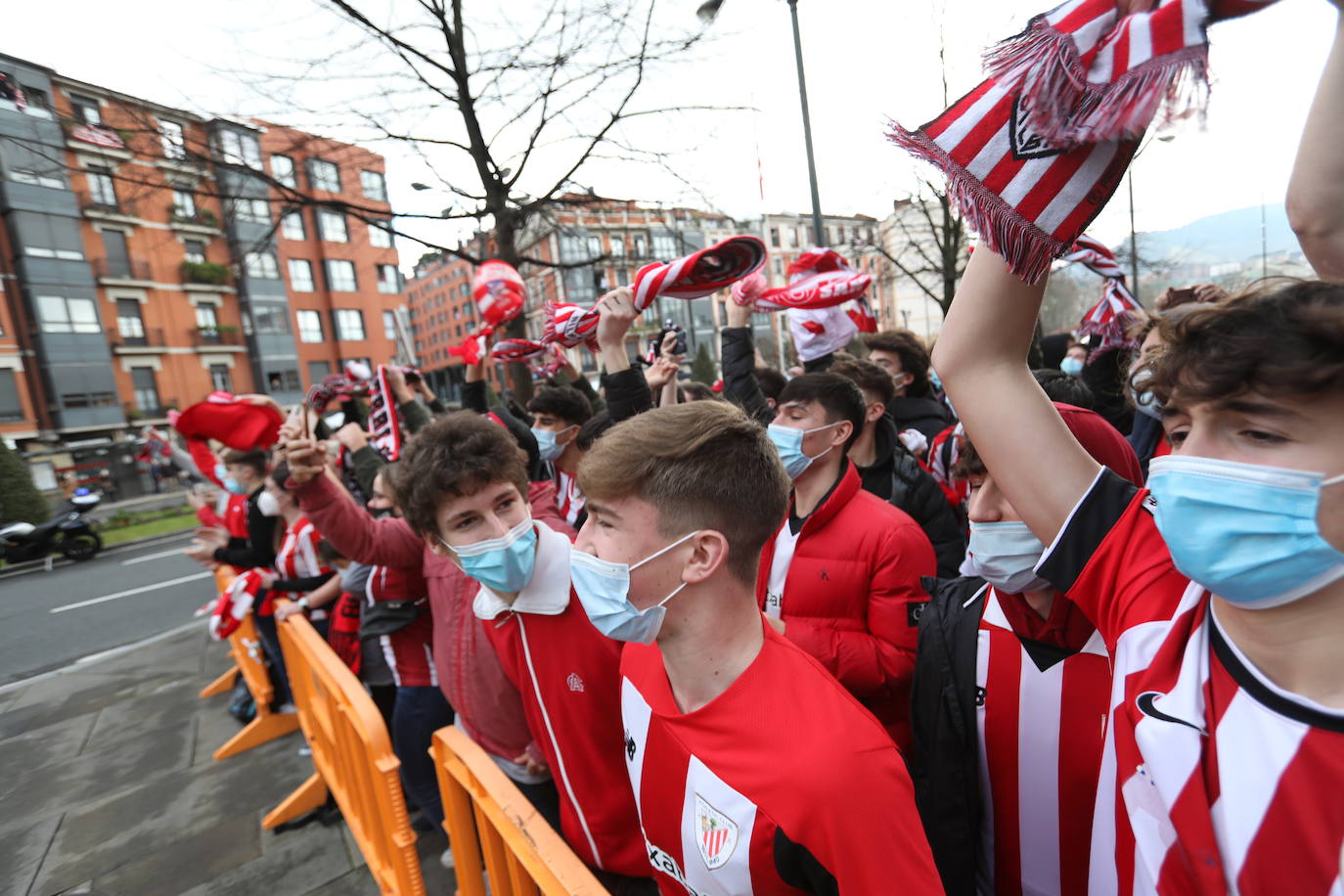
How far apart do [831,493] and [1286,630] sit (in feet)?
4.78

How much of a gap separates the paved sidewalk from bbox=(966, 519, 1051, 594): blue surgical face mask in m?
3.07

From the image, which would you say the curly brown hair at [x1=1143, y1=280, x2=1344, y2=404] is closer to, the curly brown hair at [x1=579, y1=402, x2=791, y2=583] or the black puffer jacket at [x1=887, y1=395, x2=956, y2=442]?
the curly brown hair at [x1=579, y1=402, x2=791, y2=583]

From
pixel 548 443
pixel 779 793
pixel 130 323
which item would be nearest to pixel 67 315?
pixel 130 323

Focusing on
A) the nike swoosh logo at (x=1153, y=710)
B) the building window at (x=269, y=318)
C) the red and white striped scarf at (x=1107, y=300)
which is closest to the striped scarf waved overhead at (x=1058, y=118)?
the nike swoosh logo at (x=1153, y=710)

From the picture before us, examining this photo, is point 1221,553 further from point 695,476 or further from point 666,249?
point 666,249

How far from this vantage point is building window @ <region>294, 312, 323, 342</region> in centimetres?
3703

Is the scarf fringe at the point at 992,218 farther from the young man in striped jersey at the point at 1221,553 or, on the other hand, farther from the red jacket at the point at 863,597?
the red jacket at the point at 863,597

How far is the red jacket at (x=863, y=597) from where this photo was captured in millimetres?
2053

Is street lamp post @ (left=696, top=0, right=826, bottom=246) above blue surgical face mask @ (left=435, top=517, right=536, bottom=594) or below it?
above

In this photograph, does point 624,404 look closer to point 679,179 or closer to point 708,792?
point 708,792

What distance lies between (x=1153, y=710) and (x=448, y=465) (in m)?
2.00

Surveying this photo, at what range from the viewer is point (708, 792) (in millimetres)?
1318

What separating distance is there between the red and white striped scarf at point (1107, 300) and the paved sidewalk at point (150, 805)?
505 centimetres

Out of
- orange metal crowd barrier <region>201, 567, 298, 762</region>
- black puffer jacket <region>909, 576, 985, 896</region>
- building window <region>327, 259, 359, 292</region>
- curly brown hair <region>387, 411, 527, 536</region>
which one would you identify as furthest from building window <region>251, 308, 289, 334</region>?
black puffer jacket <region>909, 576, 985, 896</region>
